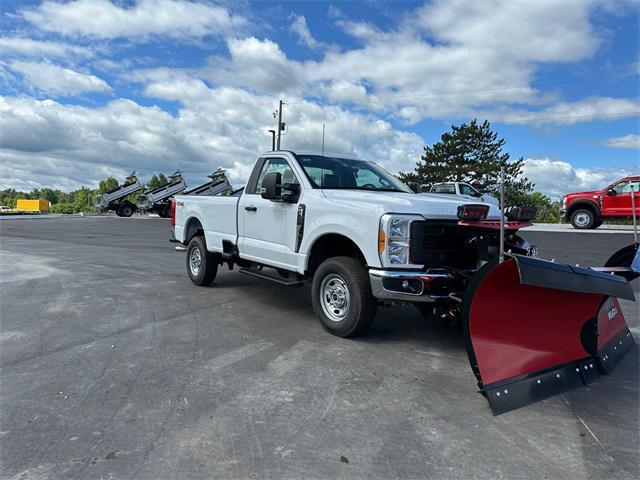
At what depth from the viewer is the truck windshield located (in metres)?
5.83

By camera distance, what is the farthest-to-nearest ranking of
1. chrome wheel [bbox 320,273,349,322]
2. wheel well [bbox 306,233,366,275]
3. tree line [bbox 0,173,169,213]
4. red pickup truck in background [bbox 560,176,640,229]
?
tree line [bbox 0,173,169,213] → red pickup truck in background [bbox 560,176,640,229] → wheel well [bbox 306,233,366,275] → chrome wheel [bbox 320,273,349,322]

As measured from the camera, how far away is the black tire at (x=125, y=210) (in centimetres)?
3584

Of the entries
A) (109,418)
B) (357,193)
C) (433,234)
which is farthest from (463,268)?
(109,418)

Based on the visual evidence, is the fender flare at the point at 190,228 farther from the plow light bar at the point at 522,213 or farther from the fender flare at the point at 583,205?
the fender flare at the point at 583,205

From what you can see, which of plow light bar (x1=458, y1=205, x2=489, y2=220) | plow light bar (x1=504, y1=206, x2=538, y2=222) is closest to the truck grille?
plow light bar (x1=458, y1=205, x2=489, y2=220)

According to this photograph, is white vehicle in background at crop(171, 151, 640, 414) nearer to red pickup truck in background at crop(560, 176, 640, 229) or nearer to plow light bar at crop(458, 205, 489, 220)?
plow light bar at crop(458, 205, 489, 220)

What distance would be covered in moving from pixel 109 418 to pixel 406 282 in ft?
8.67

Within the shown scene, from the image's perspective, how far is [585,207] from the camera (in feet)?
65.3

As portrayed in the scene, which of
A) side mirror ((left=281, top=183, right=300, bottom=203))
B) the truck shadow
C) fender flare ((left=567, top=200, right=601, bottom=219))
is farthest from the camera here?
fender flare ((left=567, top=200, right=601, bottom=219))

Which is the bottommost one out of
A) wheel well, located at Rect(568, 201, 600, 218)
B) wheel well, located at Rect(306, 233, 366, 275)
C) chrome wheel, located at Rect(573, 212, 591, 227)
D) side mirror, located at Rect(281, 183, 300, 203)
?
wheel well, located at Rect(306, 233, 366, 275)

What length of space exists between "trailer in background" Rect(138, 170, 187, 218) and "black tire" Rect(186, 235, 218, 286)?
1014 inches

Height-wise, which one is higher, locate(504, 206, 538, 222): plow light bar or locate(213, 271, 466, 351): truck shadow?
locate(504, 206, 538, 222): plow light bar

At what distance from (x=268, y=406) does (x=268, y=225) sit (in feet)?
10.0

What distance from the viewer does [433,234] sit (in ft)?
15.0
